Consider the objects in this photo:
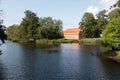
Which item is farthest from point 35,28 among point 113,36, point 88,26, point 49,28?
point 113,36

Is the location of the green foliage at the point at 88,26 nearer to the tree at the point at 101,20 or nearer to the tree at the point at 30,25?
the tree at the point at 101,20

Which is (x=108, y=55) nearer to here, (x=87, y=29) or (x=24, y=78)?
(x=24, y=78)

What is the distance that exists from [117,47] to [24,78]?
1567 inches

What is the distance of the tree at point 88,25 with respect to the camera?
16638 cm

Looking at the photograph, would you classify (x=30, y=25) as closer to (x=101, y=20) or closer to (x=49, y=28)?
(x=49, y=28)

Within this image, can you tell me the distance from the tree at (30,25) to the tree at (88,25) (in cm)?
2789

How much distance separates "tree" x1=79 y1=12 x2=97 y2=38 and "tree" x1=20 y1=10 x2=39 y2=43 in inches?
1098

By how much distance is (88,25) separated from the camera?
167 metres

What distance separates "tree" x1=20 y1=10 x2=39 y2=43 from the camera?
16450cm

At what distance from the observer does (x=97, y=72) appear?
1833 inches

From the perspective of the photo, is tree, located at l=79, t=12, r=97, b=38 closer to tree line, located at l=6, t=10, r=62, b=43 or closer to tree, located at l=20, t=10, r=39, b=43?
tree line, located at l=6, t=10, r=62, b=43

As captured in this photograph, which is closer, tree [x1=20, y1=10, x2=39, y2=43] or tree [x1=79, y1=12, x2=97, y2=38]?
tree [x1=20, y1=10, x2=39, y2=43]

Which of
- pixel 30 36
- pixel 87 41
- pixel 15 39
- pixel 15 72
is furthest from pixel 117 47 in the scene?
pixel 15 39

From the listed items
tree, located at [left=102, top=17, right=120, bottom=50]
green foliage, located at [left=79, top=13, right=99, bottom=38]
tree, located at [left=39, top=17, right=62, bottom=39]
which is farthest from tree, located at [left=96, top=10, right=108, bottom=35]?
tree, located at [left=102, top=17, right=120, bottom=50]
